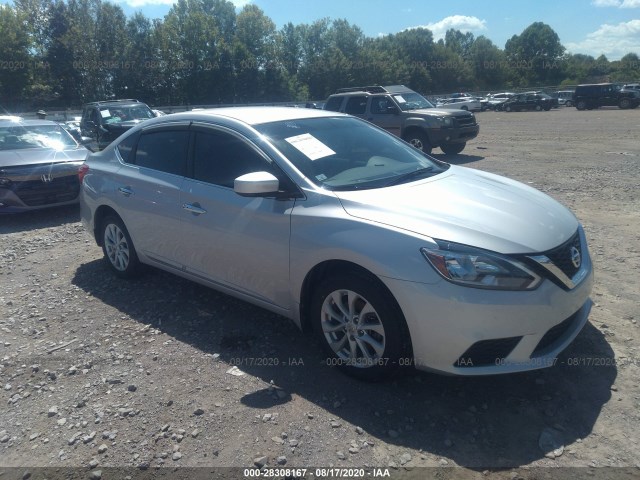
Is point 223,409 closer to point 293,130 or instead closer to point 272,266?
point 272,266

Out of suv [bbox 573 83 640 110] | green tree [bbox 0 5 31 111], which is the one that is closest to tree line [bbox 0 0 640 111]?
green tree [bbox 0 5 31 111]

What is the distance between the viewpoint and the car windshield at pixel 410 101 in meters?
14.3

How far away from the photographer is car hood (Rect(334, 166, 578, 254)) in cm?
303

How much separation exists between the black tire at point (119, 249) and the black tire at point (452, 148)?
10.1 meters

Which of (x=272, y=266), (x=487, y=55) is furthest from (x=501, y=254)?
(x=487, y=55)

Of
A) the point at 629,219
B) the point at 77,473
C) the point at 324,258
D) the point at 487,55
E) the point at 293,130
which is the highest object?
the point at 487,55

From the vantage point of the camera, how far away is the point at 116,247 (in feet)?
17.6

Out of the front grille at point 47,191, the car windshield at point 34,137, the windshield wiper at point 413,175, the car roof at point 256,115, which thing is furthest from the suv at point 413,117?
the windshield wiper at point 413,175

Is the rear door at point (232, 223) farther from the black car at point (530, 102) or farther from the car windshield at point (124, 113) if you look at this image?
the black car at point (530, 102)

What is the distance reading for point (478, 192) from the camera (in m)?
3.73

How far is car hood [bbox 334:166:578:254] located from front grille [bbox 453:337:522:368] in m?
0.51

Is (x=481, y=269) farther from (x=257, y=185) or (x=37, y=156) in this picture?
(x=37, y=156)

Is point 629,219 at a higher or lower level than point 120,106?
lower

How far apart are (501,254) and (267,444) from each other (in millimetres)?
1680
